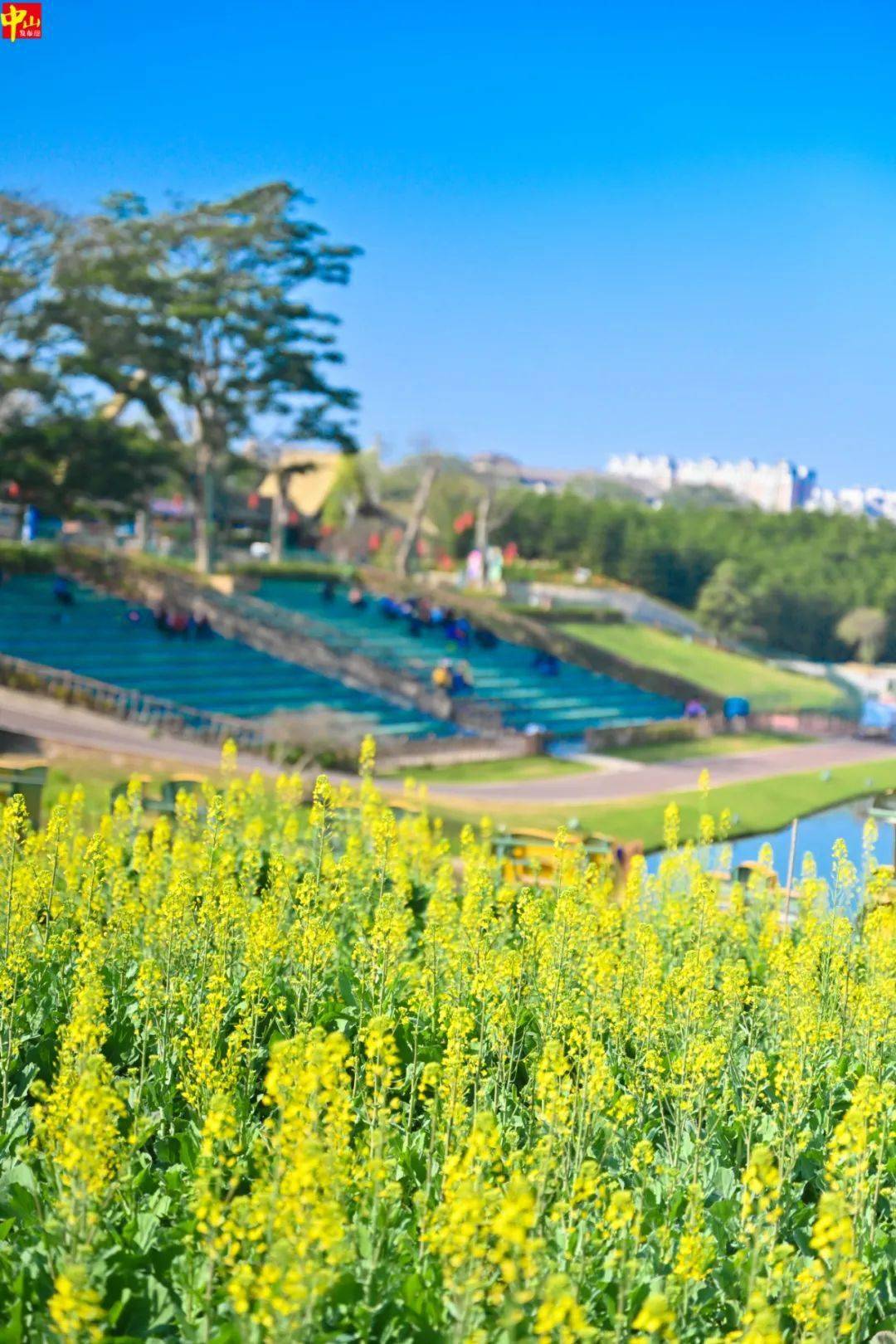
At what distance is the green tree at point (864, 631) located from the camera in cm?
1590

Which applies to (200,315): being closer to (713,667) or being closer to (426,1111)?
(713,667)

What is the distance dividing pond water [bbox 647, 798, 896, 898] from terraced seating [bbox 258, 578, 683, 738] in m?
3.32

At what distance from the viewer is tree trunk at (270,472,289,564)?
746 inches

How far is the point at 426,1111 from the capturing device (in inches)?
159

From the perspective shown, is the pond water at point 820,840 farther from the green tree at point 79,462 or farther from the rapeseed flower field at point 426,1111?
the green tree at point 79,462

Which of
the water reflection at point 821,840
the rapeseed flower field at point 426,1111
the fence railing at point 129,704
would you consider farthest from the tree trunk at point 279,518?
the rapeseed flower field at point 426,1111

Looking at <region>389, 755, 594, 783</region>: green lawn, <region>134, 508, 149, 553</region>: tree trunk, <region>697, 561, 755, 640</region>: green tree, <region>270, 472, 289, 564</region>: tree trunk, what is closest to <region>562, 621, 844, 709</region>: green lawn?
<region>697, 561, 755, 640</region>: green tree

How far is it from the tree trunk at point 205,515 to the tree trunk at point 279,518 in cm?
128

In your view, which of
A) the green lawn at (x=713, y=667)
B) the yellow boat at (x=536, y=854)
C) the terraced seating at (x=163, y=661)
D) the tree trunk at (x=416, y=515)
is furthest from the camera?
the tree trunk at (x=416, y=515)

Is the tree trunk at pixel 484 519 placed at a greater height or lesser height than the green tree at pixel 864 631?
greater

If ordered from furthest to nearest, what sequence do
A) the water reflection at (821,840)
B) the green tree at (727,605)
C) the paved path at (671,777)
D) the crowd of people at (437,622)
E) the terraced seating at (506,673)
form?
the crowd of people at (437,622) < the green tree at (727,605) < the terraced seating at (506,673) < the paved path at (671,777) < the water reflection at (821,840)

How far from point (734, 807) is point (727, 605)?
417 cm

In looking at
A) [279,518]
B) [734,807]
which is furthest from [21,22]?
[734,807]

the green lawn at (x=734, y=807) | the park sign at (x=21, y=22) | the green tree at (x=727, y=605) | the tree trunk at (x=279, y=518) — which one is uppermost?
the park sign at (x=21, y=22)
